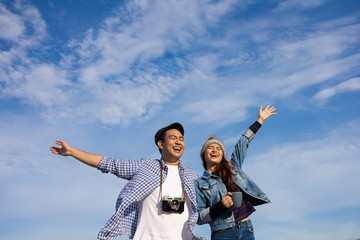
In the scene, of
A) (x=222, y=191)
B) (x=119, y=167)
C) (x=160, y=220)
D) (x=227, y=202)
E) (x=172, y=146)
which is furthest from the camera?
(x=172, y=146)

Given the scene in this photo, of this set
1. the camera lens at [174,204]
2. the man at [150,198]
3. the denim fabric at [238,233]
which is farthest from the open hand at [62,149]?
the denim fabric at [238,233]

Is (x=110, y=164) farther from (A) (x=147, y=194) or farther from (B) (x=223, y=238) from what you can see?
(B) (x=223, y=238)

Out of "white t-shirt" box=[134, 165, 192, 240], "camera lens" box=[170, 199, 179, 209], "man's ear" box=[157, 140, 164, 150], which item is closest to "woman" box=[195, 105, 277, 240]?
"white t-shirt" box=[134, 165, 192, 240]

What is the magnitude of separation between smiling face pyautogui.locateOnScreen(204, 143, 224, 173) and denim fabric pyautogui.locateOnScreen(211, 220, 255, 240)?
4.21 ft

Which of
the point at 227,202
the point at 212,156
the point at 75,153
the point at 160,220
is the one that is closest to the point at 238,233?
the point at 227,202

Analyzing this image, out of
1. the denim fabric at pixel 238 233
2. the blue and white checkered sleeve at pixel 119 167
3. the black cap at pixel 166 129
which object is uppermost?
the black cap at pixel 166 129

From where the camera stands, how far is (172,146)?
6.66 metres

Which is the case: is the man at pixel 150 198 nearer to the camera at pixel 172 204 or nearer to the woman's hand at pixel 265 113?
the camera at pixel 172 204

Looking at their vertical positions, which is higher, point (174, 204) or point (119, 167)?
point (119, 167)

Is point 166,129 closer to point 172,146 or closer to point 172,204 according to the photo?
point 172,146

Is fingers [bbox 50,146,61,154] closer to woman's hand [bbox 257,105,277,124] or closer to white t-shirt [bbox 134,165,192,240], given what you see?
white t-shirt [bbox 134,165,192,240]

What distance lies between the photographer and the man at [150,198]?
5.88 metres

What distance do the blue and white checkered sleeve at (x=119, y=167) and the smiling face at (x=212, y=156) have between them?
4.78 ft

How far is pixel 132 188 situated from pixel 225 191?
5.64 feet
